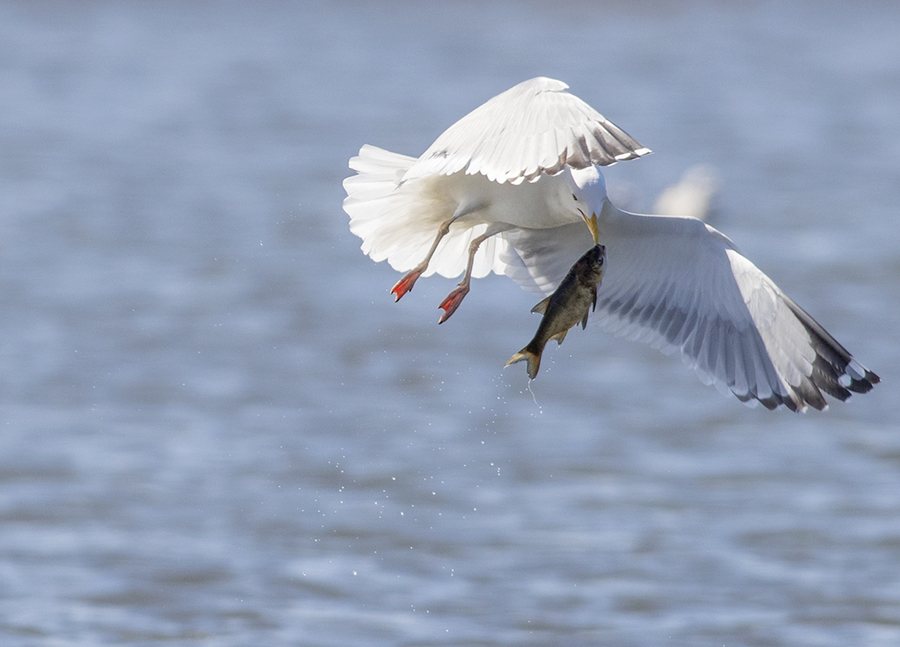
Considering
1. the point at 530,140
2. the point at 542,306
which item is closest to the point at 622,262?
the point at 542,306

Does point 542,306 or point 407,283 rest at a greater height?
point 407,283

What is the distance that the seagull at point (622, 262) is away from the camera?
507cm

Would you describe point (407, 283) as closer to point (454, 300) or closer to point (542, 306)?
point (454, 300)

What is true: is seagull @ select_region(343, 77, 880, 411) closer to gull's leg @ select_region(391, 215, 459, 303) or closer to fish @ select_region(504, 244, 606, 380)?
gull's leg @ select_region(391, 215, 459, 303)

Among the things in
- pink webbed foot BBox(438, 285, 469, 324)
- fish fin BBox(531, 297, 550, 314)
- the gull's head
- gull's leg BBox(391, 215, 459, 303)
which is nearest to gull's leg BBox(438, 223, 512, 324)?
pink webbed foot BBox(438, 285, 469, 324)

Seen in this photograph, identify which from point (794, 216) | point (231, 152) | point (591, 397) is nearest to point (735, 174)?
point (794, 216)

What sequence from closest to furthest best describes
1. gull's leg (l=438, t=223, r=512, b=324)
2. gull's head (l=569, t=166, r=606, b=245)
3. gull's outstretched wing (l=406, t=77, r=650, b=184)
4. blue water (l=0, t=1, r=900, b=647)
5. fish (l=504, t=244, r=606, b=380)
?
gull's outstretched wing (l=406, t=77, r=650, b=184) → fish (l=504, t=244, r=606, b=380) → gull's head (l=569, t=166, r=606, b=245) → gull's leg (l=438, t=223, r=512, b=324) → blue water (l=0, t=1, r=900, b=647)

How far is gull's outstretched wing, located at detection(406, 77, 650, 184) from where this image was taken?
430cm

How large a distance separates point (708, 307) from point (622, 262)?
1.15 ft

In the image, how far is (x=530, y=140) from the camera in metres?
4.47

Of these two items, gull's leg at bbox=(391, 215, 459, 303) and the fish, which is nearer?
the fish

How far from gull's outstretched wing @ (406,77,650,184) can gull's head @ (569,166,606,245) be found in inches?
9.0

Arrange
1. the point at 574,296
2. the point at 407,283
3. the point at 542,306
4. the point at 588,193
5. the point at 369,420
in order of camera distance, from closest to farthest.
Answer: the point at 574,296 < the point at 542,306 < the point at 588,193 < the point at 407,283 < the point at 369,420

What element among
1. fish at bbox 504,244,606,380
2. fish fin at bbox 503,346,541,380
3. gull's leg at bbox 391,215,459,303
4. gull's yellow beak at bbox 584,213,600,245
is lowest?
fish fin at bbox 503,346,541,380
